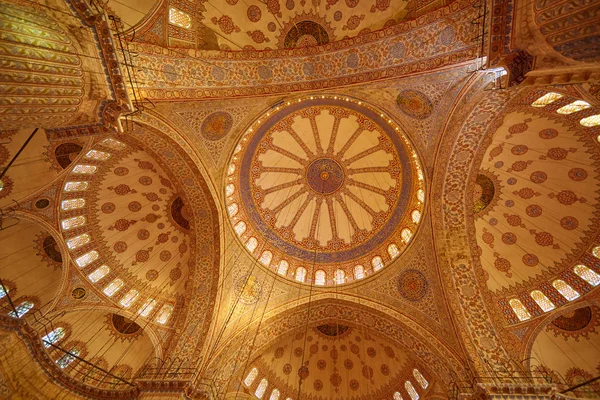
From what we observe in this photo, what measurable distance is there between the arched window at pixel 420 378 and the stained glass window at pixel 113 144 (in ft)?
43.4

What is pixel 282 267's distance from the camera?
10883 mm

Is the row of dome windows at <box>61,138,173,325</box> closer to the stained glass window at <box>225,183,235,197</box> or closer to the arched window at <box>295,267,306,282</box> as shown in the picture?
the stained glass window at <box>225,183,235,197</box>

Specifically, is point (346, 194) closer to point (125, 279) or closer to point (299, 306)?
point (299, 306)

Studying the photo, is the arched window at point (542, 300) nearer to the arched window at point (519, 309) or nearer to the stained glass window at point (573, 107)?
the arched window at point (519, 309)

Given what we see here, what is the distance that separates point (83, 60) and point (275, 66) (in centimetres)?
461

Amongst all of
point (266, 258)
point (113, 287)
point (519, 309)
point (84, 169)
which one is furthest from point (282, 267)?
point (519, 309)

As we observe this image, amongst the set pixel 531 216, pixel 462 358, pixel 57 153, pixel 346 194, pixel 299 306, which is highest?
pixel 346 194

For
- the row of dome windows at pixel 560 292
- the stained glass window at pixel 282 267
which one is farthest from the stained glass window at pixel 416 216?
the stained glass window at pixel 282 267

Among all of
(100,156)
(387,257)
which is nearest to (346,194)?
(387,257)

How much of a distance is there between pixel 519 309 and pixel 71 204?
49.1ft

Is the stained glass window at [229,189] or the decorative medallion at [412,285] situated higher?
the stained glass window at [229,189]

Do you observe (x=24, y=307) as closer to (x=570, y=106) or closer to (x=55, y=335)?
(x=55, y=335)

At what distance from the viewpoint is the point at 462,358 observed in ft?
25.3

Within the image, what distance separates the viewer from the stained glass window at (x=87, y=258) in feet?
30.7
